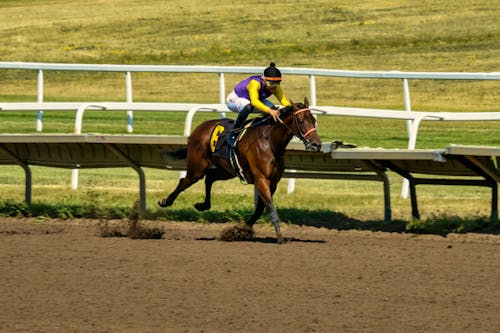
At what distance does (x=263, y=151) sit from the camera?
1074 centimetres

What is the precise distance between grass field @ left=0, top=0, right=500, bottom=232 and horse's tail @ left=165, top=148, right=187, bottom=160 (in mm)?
620

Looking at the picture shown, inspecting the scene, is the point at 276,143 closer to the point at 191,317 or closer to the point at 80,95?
the point at 191,317

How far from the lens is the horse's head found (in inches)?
407

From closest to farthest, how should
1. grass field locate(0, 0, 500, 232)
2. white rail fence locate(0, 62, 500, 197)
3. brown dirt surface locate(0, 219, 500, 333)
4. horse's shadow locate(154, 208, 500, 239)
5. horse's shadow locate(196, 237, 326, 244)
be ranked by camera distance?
1. brown dirt surface locate(0, 219, 500, 333)
2. horse's shadow locate(196, 237, 326, 244)
3. horse's shadow locate(154, 208, 500, 239)
4. white rail fence locate(0, 62, 500, 197)
5. grass field locate(0, 0, 500, 232)

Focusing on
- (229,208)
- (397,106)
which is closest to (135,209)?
(229,208)

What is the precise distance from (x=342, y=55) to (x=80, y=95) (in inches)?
299

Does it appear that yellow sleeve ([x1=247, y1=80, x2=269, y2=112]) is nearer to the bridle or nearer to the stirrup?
the bridle

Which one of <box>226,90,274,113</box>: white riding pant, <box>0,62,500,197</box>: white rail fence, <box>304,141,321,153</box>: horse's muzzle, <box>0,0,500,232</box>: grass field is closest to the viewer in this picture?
<box>304,141,321,153</box>: horse's muzzle

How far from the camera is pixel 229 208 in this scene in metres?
12.3

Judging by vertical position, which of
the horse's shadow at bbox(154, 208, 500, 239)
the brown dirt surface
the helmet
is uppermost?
the helmet

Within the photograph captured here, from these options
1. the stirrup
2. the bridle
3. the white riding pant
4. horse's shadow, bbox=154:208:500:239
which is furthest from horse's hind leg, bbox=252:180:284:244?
the white riding pant

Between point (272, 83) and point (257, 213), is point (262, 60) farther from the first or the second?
point (272, 83)

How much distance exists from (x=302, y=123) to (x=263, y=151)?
47 centimetres

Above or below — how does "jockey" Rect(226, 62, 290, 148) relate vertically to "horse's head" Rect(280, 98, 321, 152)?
above
